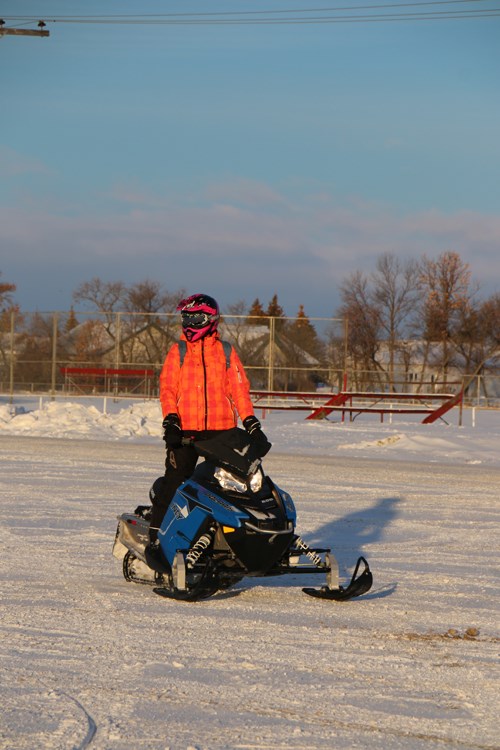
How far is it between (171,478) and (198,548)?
682 mm

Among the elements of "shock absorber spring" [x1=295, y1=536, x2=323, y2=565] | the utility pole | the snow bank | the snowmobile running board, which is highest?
the utility pole

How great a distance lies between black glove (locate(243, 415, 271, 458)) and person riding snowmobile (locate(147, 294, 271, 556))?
150 millimetres

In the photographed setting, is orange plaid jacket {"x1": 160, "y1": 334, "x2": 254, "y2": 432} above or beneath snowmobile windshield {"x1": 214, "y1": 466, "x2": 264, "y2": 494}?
above

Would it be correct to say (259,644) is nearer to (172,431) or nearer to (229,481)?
(229,481)

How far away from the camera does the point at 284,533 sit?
649cm

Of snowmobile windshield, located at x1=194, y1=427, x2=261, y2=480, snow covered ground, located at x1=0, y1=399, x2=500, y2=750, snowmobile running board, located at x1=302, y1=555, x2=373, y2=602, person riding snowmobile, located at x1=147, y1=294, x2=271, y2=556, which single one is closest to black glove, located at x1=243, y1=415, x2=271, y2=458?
snowmobile windshield, located at x1=194, y1=427, x2=261, y2=480

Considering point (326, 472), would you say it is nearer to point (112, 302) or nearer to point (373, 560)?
point (373, 560)

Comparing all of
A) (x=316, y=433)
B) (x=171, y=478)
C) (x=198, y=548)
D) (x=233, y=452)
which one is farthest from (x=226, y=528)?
(x=316, y=433)

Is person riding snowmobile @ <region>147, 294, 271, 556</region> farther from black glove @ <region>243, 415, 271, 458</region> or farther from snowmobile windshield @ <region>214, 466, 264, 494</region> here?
snowmobile windshield @ <region>214, 466, 264, 494</region>

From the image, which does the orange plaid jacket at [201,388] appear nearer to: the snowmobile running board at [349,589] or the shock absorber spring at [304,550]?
the shock absorber spring at [304,550]

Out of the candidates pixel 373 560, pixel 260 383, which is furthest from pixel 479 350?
pixel 373 560

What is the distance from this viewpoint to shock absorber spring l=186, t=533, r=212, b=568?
257 inches

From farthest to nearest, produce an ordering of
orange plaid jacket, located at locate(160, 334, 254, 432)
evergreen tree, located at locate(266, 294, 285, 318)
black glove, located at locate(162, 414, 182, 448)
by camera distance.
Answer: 1. evergreen tree, located at locate(266, 294, 285, 318)
2. orange plaid jacket, located at locate(160, 334, 254, 432)
3. black glove, located at locate(162, 414, 182, 448)

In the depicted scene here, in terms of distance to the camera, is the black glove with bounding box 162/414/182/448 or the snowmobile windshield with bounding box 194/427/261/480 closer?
the snowmobile windshield with bounding box 194/427/261/480
